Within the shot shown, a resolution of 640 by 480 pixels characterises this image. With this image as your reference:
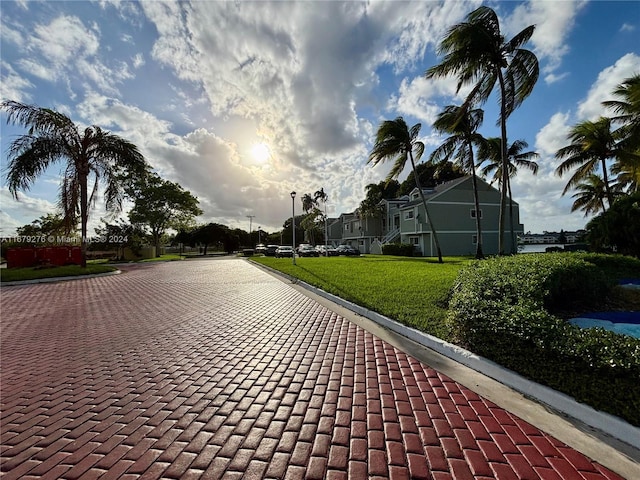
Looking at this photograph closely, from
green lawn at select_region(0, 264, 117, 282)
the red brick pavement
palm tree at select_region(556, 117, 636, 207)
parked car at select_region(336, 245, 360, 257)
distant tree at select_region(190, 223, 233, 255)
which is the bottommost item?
the red brick pavement

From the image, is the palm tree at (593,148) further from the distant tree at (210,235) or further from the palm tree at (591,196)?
the distant tree at (210,235)

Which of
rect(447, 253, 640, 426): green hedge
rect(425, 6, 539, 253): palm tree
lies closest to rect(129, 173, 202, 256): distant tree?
rect(425, 6, 539, 253): palm tree

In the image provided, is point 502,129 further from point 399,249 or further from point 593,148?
point 399,249

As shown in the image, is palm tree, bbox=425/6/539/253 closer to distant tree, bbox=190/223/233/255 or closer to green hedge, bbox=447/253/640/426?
green hedge, bbox=447/253/640/426

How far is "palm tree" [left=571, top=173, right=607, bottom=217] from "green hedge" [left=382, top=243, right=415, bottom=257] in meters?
14.3

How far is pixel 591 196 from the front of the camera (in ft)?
88.2

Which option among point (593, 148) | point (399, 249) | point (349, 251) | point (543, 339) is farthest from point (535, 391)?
point (349, 251)

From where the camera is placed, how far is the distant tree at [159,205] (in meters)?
35.6

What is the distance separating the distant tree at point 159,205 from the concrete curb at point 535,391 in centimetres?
3773

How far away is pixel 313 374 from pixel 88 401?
250 centimetres

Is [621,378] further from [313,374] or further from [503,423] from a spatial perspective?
[313,374]

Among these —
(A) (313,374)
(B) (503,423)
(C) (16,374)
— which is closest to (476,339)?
(B) (503,423)

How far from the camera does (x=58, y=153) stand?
1638 centimetres

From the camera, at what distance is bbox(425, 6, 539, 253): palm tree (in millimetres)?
13656
